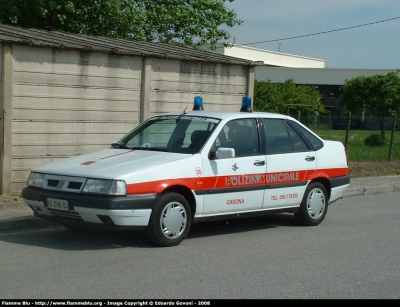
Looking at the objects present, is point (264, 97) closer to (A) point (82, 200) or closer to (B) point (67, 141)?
(B) point (67, 141)

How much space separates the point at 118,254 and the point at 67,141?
411cm

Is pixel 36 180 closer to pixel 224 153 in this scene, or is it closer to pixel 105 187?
pixel 105 187

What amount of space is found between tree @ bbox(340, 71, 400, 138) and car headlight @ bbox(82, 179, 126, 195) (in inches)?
840

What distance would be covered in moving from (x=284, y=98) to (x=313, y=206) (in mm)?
30841

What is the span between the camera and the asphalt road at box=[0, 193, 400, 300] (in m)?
5.78

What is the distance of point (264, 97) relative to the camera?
29.3 metres

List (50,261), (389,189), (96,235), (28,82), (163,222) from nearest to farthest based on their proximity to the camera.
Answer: (50,261) → (163,222) → (96,235) → (28,82) → (389,189)

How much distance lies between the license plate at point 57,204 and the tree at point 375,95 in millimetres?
21419

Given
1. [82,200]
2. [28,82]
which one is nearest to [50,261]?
[82,200]

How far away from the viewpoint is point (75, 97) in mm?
10852

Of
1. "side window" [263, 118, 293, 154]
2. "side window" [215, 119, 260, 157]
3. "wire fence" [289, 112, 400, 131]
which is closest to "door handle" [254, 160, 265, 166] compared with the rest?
"side window" [215, 119, 260, 157]

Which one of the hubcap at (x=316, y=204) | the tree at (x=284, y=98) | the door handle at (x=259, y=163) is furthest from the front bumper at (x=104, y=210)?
the tree at (x=284, y=98)

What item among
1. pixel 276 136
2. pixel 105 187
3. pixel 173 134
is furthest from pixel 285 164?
pixel 105 187

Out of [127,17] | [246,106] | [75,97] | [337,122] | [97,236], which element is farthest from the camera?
[337,122]
